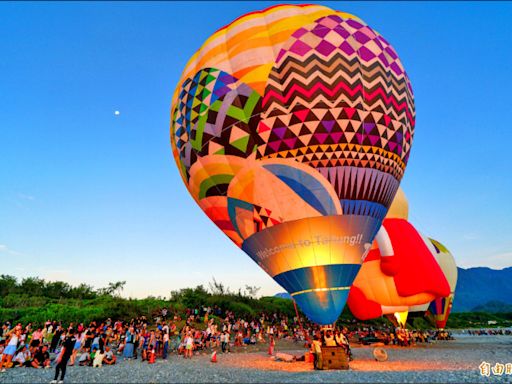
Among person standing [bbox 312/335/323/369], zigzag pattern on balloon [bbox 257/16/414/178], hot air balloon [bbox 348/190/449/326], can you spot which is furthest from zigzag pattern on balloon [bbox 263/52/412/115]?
hot air balloon [bbox 348/190/449/326]

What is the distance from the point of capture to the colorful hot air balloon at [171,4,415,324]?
13078 millimetres

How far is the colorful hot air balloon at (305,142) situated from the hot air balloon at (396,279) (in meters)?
8.43

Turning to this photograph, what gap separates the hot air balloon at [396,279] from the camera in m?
21.8

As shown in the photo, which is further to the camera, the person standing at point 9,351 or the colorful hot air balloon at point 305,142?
the colorful hot air balloon at point 305,142

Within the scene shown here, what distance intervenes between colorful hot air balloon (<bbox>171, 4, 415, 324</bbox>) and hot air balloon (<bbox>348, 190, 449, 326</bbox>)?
332 inches

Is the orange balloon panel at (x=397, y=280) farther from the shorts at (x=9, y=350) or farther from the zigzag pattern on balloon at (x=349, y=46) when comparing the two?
the shorts at (x=9, y=350)

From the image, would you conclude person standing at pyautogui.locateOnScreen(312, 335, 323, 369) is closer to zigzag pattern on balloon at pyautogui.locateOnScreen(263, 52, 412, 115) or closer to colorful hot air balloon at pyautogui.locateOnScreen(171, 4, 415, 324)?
colorful hot air balloon at pyautogui.locateOnScreen(171, 4, 415, 324)

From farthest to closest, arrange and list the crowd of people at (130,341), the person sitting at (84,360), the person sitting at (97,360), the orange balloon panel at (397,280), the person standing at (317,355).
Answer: the orange balloon panel at (397,280) → the person sitting at (84,360) → the person sitting at (97,360) → the crowd of people at (130,341) → the person standing at (317,355)

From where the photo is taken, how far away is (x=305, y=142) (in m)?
13.0

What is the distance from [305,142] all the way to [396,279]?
13.2 m

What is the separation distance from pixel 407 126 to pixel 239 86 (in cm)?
709

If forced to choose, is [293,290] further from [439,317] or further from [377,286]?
[439,317]

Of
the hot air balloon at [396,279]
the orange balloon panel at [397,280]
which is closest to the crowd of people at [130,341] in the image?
the hot air balloon at [396,279]

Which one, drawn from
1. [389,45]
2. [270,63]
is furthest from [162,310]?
[389,45]
